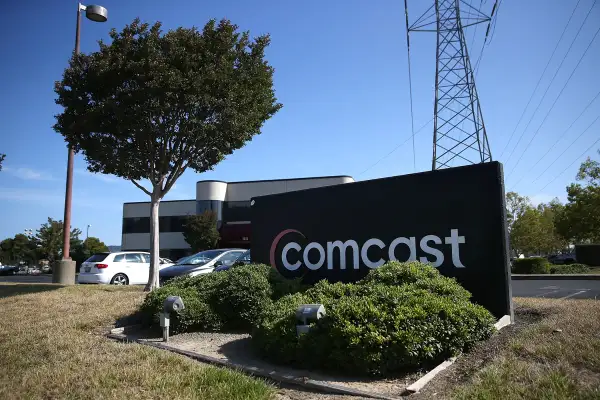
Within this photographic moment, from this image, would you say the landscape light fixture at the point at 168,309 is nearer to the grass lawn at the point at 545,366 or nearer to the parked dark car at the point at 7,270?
the grass lawn at the point at 545,366

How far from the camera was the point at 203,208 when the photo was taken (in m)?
44.2

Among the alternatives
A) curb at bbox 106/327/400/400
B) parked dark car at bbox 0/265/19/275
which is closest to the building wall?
parked dark car at bbox 0/265/19/275

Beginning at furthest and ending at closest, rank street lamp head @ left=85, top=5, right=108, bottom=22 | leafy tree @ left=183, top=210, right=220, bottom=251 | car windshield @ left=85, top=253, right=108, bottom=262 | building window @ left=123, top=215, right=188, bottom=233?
building window @ left=123, top=215, right=188, bottom=233
leafy tree @ left=183, top=210, right=220, bottom=251
car windshield @ left=85, top=253, right=108, bottom=262
street lamp head @ left=85, top=5, right=108, bottom=22

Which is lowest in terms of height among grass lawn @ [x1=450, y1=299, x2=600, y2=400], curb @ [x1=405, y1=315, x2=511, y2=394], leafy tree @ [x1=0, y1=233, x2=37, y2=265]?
curb @ [x1=405, y1=315, x2=511, y2=394]

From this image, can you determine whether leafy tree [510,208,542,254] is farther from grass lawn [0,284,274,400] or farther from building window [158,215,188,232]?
grass lawn [0,284,274,400]

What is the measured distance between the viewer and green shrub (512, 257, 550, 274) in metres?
25.1

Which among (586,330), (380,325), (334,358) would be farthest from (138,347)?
(586,330)

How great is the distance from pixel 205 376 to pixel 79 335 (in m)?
3.33

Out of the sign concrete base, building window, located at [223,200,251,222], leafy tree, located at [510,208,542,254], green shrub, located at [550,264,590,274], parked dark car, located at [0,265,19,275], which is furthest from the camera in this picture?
leafy tree, located at [510,208,542,254]

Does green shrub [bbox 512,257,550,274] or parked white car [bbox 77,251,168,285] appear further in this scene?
green shrub [bbox 512,257,550,274]

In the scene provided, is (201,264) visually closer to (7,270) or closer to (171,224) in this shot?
(171,224)

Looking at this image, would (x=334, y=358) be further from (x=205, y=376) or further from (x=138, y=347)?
(x=138, y=347)

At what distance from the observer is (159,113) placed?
11961 mm

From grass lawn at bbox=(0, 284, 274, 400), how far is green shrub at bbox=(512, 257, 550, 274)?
77.9 ft
